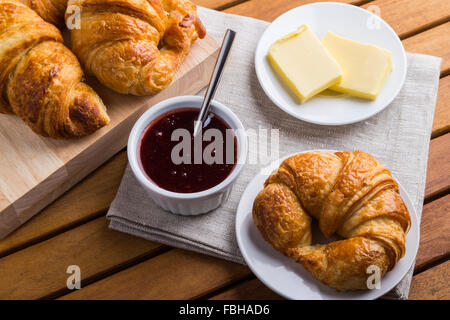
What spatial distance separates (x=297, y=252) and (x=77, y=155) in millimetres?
832

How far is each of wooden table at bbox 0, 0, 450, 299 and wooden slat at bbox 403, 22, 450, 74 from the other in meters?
0.52

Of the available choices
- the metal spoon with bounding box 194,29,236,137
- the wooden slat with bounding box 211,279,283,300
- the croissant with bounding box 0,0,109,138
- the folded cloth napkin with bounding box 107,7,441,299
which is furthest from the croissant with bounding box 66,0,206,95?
the wooden slat with bounding box 211,279,283,300

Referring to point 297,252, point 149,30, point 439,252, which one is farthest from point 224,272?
point 149,30

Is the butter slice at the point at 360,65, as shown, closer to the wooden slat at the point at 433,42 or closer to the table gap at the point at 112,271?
the wooden slat at the point at 433,42

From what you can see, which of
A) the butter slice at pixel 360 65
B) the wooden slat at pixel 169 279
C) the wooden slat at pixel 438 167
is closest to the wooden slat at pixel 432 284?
the wooden slat at pixel 438 167

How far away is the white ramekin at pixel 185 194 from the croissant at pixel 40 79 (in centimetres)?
19

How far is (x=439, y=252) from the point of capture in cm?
172

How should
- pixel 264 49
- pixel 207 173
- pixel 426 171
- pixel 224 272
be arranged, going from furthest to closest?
pixel 264 49
pixel 426 171
pixel 224 272
pixel 207 173

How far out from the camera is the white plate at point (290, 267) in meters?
1.51

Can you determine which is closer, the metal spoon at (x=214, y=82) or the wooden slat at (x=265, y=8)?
the metal spoon at (x=214, y=82)

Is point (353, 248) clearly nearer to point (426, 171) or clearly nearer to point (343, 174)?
point (343, 174)

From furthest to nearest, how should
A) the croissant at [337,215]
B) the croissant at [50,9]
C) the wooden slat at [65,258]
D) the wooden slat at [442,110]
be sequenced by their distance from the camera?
the wooden slat at [442,110] < the croissant at [50,9] < the wooden slat at [65,258] < the croissant at [337,215]

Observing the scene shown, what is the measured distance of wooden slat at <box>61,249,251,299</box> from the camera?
1660 mm

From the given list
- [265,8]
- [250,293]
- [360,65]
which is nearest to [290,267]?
[250,293]
